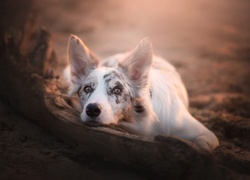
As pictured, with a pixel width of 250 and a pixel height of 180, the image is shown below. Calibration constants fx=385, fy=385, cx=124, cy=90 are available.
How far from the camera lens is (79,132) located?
4.00 meters

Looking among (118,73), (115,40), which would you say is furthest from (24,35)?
(115,40)

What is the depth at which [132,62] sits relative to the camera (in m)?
4.48

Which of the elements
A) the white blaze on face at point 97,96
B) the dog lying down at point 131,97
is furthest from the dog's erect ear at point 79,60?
the white blaze on face at point 97,96

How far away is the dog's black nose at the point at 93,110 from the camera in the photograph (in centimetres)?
390

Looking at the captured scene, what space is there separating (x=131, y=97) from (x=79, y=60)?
0.83 metres

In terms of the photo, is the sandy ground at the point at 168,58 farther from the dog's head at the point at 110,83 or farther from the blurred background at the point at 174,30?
the dog's head at the point at 110,83

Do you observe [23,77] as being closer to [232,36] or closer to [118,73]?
[118,73]

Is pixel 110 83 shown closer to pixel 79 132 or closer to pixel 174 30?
pixel 79 132

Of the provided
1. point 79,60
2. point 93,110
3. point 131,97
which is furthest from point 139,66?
point 93,110

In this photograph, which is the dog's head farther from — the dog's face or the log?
the log

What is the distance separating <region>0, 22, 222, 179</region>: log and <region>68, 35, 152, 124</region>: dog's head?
0.17 meters

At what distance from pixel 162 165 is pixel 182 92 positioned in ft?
7.73

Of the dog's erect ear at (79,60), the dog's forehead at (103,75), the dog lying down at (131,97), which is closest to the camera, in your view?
the dog lying down at (131,97)

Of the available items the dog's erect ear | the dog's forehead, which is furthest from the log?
the dog's forehead
